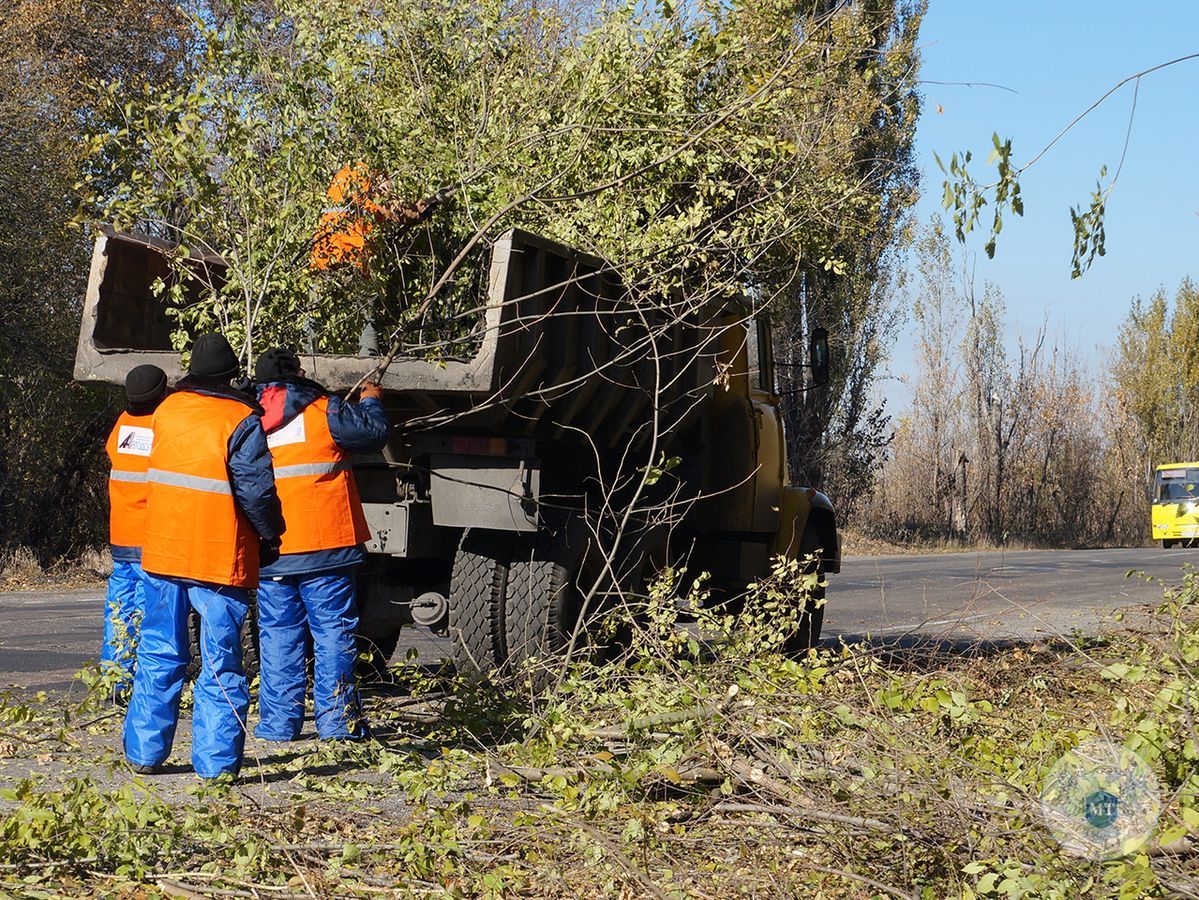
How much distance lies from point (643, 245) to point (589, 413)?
91 centimetres

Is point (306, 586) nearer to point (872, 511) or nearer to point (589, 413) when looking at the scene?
point (589, 413)

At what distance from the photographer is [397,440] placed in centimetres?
742

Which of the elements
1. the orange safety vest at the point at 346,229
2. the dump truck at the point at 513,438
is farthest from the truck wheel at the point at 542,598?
the orange safety vest at the point at 346,229

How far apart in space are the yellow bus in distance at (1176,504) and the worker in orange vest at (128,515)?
38.1 metres

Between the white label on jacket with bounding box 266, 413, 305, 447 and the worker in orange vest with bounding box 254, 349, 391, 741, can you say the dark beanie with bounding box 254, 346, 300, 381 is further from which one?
the white label on jacket with bounding box 266, 413, 305, 447

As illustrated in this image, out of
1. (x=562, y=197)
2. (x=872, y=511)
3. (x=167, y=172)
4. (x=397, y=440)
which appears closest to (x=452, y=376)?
(x=397, y=440)

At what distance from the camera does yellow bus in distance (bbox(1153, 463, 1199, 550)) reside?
4112 cm

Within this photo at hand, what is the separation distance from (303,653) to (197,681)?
88 centimetres

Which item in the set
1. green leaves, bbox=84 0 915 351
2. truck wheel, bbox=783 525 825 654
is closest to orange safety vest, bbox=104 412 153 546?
green leaves, bbox=84 0 915 351

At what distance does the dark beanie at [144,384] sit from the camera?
22.1 ft

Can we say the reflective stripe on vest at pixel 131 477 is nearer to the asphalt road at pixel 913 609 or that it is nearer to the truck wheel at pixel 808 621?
the asphalt road at pixel 913 609

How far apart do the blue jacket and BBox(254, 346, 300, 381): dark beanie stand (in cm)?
5

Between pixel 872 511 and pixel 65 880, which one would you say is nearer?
pixel 65 880

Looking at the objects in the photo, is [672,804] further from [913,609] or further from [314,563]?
[913,609]
